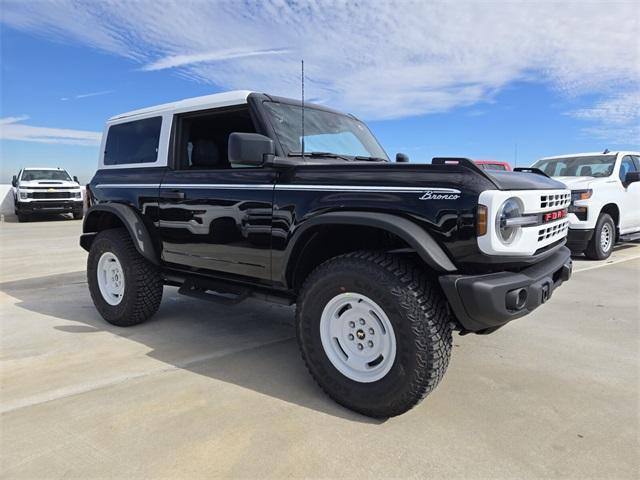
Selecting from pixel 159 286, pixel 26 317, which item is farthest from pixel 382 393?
pixel 26 317

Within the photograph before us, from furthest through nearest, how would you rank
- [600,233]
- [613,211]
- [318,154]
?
[613,211] → [600,233] → [318,154]

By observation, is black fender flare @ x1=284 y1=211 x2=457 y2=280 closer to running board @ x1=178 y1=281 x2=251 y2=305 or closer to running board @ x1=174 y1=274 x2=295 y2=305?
running board @ x1=174 y1=274 x2=295 y2=305

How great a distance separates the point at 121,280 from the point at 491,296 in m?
3.25

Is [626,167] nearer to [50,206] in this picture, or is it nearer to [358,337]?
[358,337]

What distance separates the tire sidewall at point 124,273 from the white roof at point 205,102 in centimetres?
119

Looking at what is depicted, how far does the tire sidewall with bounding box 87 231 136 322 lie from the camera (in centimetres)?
406

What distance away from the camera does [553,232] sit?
9.71ft

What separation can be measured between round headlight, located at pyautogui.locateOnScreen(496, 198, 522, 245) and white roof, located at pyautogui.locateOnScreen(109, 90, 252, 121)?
199cm

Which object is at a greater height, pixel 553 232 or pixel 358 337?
pixel 553 232

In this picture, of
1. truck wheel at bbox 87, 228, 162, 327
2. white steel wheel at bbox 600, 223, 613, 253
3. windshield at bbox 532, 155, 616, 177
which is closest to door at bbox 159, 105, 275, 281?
truck wheel at bbox 87, 228, 162, 327

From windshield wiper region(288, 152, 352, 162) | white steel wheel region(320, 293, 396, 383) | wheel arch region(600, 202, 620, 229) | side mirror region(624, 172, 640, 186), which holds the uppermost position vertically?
windshield wiper region(288, 152, 352, 162)

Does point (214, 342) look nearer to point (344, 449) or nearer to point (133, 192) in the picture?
point (133, 192)

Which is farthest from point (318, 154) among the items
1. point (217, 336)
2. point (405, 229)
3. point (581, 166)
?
point (581, 166)

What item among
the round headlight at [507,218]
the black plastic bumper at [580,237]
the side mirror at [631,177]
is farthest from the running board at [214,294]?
the side mirror at [631,177]
